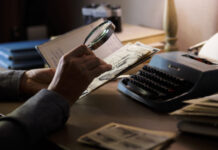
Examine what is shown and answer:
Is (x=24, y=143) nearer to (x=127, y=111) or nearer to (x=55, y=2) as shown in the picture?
(x=127, y=111)

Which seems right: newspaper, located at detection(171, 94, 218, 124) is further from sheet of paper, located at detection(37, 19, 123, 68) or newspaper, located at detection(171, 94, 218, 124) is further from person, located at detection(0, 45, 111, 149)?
sheet of paper, located at detection(37, 19, 123, 68)

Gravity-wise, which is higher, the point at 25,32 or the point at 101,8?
the point at 101,8

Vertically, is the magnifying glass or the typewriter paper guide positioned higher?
→ the magnifying glass

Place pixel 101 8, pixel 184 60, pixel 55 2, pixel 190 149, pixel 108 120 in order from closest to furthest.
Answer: pixel 190 149 < pixel 108 120 < pixel 184 60 < pixel 101 8 < pixel 55 2

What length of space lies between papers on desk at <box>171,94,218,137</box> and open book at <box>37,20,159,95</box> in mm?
319

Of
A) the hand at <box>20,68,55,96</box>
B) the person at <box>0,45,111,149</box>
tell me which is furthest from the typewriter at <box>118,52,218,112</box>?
the hand at <box>20,68,55,96</box>

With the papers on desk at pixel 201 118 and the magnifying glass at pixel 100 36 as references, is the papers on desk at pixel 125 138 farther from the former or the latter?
the magnifying glass at pixel 100 36

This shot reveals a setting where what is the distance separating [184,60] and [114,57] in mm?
246

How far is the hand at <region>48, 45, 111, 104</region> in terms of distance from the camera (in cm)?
102

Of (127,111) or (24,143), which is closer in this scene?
(24,143)

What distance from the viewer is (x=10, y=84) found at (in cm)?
127

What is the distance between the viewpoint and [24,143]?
88 centimetres

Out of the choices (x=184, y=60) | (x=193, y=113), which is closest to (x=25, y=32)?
(x=184, y=60)

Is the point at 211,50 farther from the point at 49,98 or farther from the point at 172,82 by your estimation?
the point at 49,98
